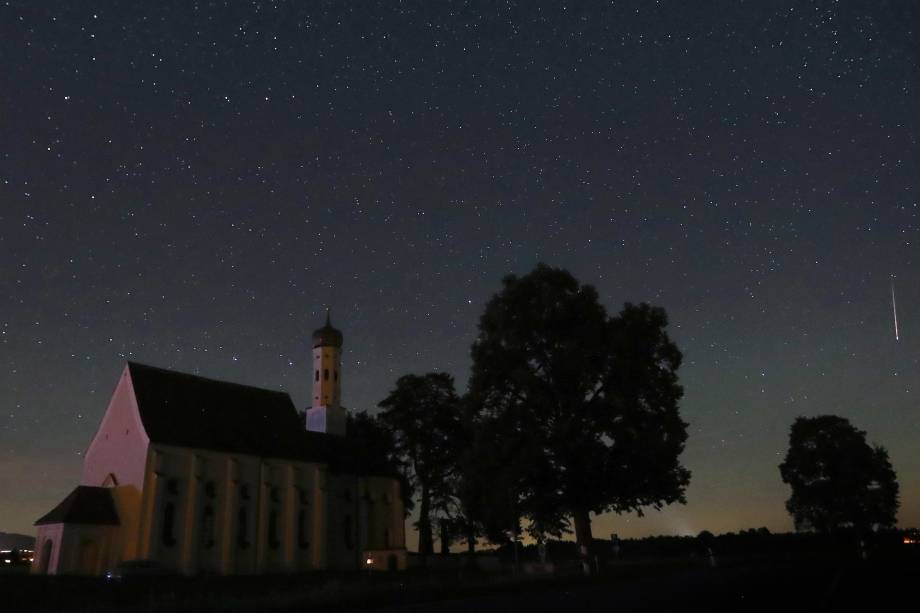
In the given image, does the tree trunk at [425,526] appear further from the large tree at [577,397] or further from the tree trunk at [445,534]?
the large tree at [577,397]

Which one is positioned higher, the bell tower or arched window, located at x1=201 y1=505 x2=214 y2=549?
the bell tower

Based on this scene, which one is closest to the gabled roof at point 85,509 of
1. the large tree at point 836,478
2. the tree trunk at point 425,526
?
the tree trunk at point 425,526

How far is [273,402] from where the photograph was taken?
206 feet

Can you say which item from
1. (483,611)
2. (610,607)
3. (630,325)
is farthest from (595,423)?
(483,611)

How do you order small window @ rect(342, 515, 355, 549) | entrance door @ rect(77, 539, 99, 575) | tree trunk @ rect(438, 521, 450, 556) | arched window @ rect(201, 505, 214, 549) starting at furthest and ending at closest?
1. small window @ rect(342, 515, 355, 549)
2. tree trunk @ rect(438, 521, 450, 556)
3. arched window @ rect(201, 505, 214, 549)
4. entrance door @ rect(77, 539, 99, 575)

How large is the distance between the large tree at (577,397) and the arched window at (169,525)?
25.0 m

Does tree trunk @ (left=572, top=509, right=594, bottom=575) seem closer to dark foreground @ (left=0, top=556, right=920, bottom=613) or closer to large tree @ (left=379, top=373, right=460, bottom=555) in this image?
dark foreground @ (left=0, top=556, right=920, bottom=613)

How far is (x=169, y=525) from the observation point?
4847 centimetres

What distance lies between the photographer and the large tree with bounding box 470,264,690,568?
32.1 m

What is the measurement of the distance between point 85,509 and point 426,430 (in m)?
25.5

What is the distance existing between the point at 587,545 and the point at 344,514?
32.7 meters

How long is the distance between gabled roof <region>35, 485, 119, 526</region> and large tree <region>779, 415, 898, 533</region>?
57.6 metres

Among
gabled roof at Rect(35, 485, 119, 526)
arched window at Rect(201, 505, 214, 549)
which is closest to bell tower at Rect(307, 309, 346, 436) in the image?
arched window at Rect(201, 505, 214, 549)

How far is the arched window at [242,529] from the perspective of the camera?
51.9 meters
